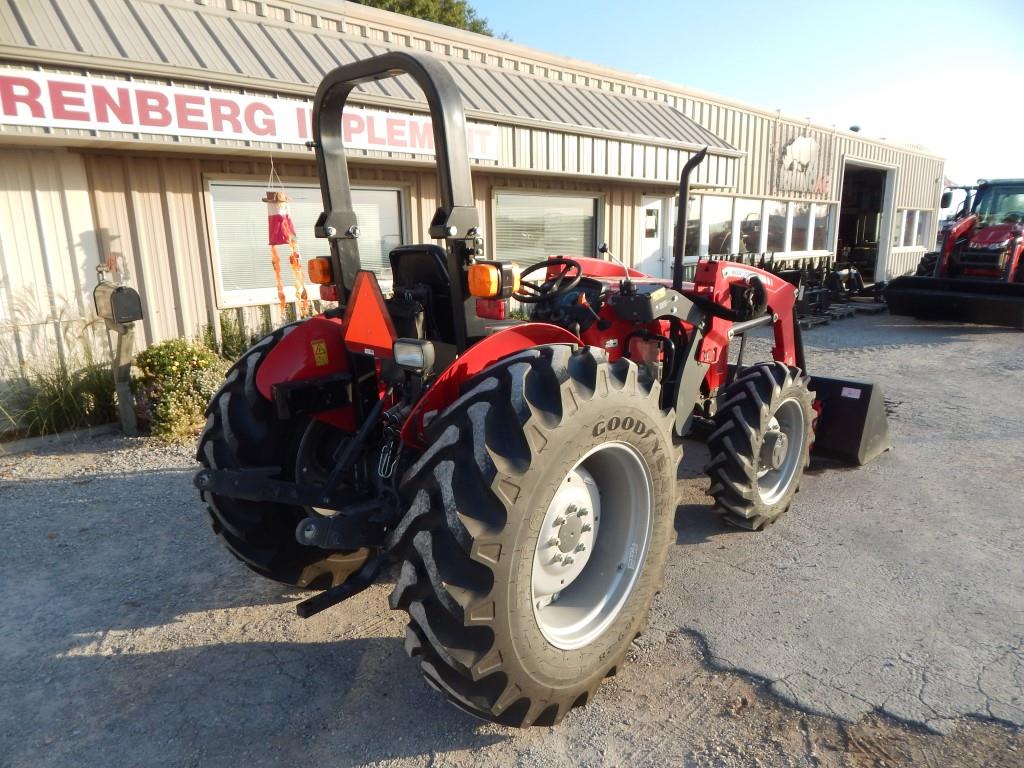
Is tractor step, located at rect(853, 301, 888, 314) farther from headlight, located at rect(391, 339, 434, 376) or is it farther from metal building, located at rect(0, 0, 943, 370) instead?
headlight, located at rect(391, 339, 434, 376)

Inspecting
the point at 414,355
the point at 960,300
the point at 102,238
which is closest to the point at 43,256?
the point at 102,238

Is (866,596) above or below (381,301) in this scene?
below

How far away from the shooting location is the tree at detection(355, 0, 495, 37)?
20453 millimetres

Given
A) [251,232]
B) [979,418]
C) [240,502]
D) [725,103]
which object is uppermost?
[725,103]

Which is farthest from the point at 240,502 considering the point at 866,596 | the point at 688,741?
the point at 866,596

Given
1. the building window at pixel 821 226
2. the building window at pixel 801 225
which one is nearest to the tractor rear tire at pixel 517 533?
the building window at pixel 801 225

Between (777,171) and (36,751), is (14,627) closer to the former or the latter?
(36,751)

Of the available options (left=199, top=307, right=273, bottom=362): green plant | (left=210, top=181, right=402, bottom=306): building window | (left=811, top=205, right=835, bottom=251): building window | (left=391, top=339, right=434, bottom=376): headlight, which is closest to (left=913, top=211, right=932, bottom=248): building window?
(left=811, top=205, right=835, bottom=251): building window

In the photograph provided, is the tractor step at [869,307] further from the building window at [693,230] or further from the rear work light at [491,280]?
the rear work light at [491,280]

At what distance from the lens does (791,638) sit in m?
2.84

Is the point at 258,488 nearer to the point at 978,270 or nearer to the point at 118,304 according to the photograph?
the point at 118,304

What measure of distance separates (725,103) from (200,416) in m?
11.4

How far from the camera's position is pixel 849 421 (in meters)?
4.76

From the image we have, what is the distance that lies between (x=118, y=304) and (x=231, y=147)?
162 centimetres
